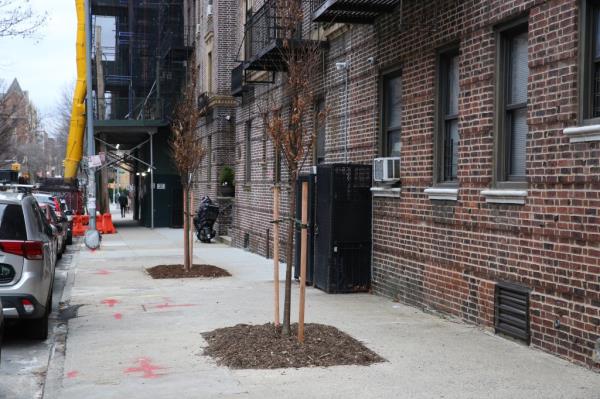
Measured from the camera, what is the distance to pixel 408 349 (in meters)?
7.79

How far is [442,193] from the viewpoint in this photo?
32.1 feet

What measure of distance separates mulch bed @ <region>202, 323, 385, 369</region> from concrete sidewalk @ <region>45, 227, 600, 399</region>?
17cm

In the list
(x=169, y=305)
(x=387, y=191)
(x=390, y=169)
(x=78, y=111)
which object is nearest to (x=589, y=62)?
(x=390, y=169)

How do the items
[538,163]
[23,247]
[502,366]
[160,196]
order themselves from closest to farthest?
[502,366] → [538,163] → [23,247] → [160,196]

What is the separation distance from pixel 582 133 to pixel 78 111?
84.9 ft

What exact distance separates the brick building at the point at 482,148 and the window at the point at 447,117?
0.6 inches

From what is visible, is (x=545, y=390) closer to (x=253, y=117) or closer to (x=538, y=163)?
(x=538, y=163)

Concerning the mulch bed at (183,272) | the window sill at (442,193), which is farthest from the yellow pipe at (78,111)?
the window sill at (442,193)

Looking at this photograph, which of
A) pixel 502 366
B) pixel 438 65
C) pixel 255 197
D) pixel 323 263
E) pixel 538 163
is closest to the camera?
pixel 502 366

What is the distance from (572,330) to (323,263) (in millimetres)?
5591

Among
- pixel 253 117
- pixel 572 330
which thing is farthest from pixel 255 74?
pixel 572 330

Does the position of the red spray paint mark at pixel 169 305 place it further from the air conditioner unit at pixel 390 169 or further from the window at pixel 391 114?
the window at pixel 391 114

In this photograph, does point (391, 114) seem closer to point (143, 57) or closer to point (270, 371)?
point (270, 371)

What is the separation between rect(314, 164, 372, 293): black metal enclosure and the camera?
12.0 metres
